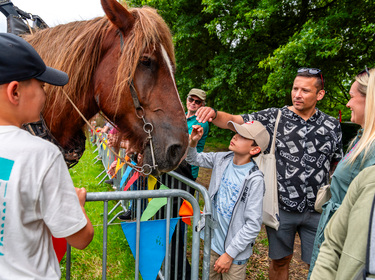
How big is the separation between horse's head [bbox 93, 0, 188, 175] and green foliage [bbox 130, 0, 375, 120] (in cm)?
452

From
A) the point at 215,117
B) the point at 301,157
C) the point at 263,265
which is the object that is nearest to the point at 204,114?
the point at 215,117

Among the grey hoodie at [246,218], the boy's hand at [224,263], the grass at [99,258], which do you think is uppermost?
the grey hoodie at [246,218]

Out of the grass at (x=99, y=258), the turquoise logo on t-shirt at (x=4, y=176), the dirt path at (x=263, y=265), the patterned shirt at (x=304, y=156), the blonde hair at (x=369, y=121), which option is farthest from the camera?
the dirt path at (x=263, y=265)

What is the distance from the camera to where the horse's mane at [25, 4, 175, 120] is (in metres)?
1.82

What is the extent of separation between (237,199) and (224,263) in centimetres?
56

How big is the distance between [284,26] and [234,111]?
337cm

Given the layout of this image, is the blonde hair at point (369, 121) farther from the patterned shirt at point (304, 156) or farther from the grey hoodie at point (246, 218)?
the patterned shirt at point (304, 156)

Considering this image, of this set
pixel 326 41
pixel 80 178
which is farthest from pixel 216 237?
pixel 80 178

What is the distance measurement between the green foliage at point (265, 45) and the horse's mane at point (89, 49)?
4463mm

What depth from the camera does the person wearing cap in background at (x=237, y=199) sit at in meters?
2.14

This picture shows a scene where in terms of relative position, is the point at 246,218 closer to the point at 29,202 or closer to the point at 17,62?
the point at 29,202

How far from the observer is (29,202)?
92 centimetres

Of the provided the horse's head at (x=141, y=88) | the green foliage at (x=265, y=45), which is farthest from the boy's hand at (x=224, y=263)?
the green foliage at (x=265, y=45)

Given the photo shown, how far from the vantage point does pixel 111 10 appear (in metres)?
1.79
